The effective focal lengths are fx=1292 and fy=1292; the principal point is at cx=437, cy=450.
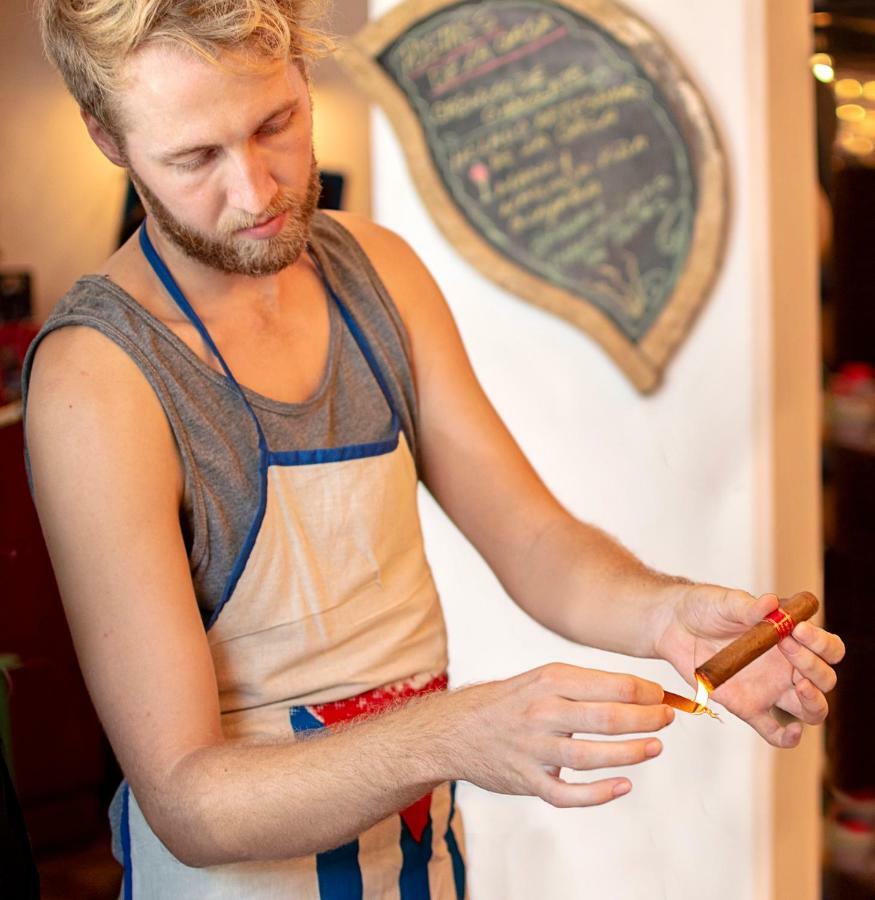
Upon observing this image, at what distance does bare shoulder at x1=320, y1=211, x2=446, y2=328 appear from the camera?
1.58m

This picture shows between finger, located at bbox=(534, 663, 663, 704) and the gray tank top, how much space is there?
42 cm

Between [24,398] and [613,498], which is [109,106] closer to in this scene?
[24,398]

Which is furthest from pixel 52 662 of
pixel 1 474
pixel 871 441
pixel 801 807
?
pixel 871 441

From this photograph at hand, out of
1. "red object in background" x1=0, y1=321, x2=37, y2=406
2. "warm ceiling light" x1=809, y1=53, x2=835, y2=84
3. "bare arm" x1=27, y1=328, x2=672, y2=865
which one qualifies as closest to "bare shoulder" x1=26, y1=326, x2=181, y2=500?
"bare arm" x1=27, y1=328, x2=672, y2=865

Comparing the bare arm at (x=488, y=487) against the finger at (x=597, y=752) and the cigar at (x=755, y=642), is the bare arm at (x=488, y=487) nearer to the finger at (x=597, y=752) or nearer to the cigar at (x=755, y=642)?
the cigar at (x=755, y=642)

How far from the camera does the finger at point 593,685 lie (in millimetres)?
1050

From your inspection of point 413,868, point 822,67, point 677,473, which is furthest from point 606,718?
point 822,67

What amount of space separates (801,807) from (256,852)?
150 centimetres

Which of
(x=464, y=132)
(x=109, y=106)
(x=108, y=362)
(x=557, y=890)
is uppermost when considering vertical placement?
(x=464, y=132)

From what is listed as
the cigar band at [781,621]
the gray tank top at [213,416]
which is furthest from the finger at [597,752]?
the gray tank top at [213,416]

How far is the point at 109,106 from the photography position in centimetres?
130

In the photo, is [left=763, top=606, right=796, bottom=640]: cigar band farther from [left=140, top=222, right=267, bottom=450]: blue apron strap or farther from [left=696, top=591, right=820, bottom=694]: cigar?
[left=140, top=222, right=267, bottom=450]: blue apron strap

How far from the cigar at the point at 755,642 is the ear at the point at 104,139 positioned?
30.7 inches

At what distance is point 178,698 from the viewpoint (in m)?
1.21
